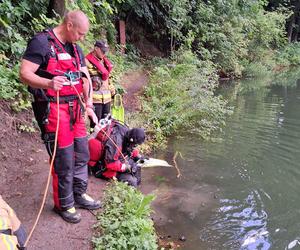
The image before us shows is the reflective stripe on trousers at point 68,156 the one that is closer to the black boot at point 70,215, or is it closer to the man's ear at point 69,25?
the black boot at point 70,215

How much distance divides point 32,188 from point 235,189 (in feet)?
10.5

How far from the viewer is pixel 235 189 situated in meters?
6.38

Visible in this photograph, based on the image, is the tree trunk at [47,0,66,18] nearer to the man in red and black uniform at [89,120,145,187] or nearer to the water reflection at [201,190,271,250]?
the man in red and black uniform at [89,120,145,187]

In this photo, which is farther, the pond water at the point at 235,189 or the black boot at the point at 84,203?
the pond water at the point at 235,189

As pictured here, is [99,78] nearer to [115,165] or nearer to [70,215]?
[115,165]

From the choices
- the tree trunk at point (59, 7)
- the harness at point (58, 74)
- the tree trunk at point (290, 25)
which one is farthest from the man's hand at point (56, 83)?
the tree trunk at point (290, 25)

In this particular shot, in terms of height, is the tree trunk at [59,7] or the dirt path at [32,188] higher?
the tree trunk at [59,7]

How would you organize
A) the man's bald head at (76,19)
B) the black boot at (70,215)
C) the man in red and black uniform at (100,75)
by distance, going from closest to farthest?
1. the man's bald head at (76,19)
2. the black boot at (70,215)
3. the man in red and black uniform at (100,75)

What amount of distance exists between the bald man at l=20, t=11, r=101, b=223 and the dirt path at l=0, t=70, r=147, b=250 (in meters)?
0.16

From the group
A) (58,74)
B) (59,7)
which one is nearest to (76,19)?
(58,74)

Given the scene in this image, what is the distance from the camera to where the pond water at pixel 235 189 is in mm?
5023

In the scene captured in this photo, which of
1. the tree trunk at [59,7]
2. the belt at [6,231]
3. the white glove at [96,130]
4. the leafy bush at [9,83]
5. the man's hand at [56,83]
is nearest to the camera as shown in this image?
the belt at [6,231]

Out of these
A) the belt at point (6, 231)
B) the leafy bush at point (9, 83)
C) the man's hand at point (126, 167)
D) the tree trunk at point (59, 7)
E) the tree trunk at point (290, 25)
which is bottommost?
the man's hand at point (126, 167)

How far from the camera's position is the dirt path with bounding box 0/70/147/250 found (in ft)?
12.8
